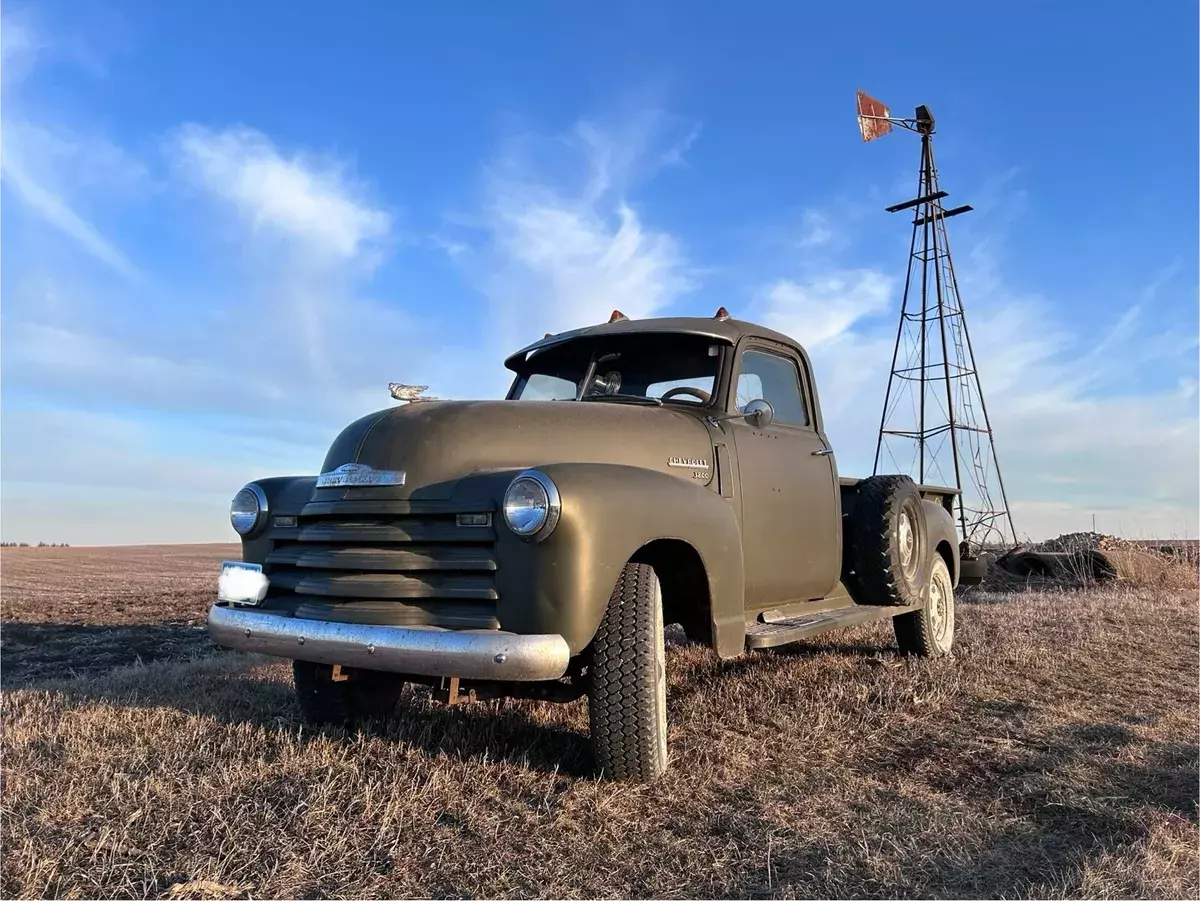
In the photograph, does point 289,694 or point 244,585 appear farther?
point 289,694

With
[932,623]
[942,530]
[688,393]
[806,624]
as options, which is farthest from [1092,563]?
[688,393]

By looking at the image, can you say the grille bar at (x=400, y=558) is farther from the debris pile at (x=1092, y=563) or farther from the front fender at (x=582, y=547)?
the debris pile at (x=1092, y=563)

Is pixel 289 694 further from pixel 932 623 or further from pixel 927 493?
pixel 927 493

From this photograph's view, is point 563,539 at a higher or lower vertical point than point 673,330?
lower

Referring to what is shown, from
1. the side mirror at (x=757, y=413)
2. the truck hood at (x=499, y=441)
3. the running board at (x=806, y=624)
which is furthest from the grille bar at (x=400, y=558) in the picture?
the side mirror at (x=757, y=413)

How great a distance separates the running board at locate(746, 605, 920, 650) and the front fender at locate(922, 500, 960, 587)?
37.0 inches

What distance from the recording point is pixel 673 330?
16.4 ft

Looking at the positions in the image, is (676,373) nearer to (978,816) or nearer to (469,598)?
(469,598)

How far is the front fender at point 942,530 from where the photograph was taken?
21.9 ft

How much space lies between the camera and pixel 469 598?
3.29m

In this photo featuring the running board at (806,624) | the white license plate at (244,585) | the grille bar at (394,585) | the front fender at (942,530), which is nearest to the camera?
the grille bar at (394,585)

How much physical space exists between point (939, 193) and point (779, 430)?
12.1 meters

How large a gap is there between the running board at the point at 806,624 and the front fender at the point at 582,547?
853 mm

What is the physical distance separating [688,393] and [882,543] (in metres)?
1.80
